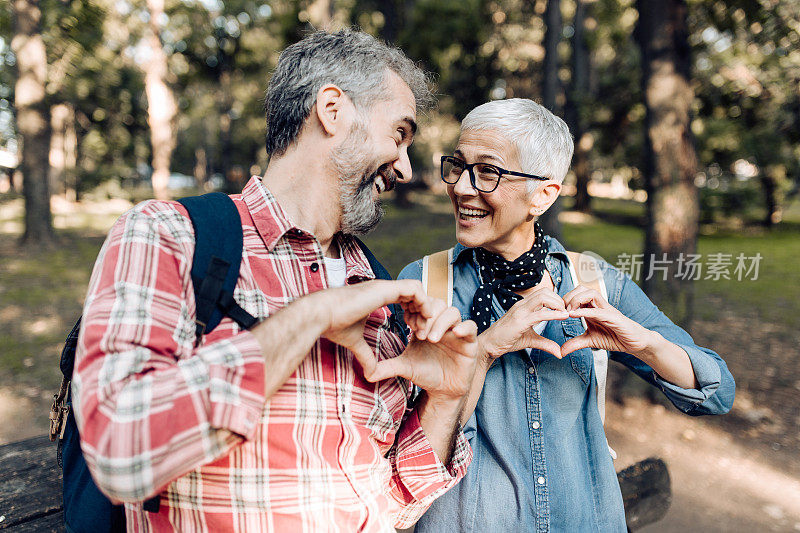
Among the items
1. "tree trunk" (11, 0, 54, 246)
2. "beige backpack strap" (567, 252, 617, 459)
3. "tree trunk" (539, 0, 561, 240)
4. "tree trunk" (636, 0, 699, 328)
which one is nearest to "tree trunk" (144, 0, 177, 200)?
"tree trunk" (11, 0, 54, 246)

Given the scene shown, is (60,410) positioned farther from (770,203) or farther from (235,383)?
(770,203)

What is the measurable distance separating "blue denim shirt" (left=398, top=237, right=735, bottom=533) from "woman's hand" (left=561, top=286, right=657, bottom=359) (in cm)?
16

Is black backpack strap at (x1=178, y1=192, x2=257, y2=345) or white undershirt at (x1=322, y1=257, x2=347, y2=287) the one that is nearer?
black backpack strap at (x1=178, y1=192, x2=257, y2=345)

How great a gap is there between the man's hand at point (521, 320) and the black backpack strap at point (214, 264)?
0.83 m

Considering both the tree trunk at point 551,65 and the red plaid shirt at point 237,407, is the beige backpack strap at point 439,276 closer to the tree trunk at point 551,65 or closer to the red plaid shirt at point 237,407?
the red plaid shirt at point 237,407

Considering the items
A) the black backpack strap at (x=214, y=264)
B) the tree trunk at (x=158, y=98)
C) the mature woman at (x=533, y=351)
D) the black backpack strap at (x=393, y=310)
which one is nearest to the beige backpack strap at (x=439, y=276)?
the mature woman at (x=533, y=351)

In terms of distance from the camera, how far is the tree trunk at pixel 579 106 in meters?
9.22

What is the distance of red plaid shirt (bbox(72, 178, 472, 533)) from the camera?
1.02 meters

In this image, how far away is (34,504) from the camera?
88.5 inches

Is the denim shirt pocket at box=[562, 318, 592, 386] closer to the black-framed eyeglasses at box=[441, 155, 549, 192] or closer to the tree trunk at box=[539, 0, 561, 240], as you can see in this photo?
the black-framed eyeglasses at box=[441, 155, 549, 192]

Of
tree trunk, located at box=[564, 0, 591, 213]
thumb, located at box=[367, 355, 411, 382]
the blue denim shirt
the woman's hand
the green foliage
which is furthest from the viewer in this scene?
tree trunk, located at box=[564, 0, 591, 213]

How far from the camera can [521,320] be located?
1740mm

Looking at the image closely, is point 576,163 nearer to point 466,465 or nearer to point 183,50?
point 183,50

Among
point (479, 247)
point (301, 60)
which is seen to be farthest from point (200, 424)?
point (479, 247)
